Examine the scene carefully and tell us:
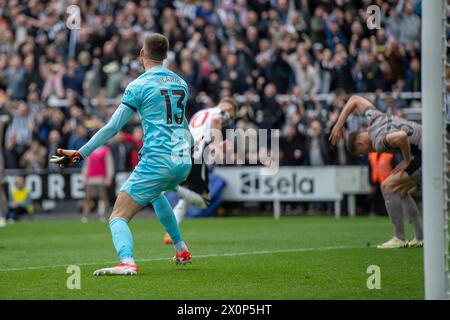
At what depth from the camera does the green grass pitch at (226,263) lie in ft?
28.7

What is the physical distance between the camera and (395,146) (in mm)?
12875

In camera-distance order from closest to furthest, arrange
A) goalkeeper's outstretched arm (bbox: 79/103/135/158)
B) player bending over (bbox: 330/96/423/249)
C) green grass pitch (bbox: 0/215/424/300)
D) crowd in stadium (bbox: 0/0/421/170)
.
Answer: green grass pitch (bbox: 0/215/424/300) < goalkeeper's outstretched arm (bbox: 79/103/135/158) < player bending over (bbox: 330/96/423/249) < crowd in stadium (bbox: 0/0/421/170)

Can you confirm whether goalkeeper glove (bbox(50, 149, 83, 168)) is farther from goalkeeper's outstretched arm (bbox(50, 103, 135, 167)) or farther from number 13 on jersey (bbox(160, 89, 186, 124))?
number 13 on jersey (bbox(160, 89, 186, 124))

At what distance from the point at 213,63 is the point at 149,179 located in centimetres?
1610

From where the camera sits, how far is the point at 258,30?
26172 mm

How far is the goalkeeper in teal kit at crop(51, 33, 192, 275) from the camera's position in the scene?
9.95 m

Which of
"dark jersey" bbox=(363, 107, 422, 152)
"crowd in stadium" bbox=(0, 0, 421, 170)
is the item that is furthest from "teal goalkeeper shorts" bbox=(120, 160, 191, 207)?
"crowd in stadium" bbox=(0, 0, 421, 170)

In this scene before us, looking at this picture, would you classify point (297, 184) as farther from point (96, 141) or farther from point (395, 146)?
point (96, 141)

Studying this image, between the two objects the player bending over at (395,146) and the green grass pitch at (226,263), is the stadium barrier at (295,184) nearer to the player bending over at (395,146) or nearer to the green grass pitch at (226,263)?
the green grass pitch at (226,263)

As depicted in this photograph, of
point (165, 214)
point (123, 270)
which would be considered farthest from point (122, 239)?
point (165, 214)

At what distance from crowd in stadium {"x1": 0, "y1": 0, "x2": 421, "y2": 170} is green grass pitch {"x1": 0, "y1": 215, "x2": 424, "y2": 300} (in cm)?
505

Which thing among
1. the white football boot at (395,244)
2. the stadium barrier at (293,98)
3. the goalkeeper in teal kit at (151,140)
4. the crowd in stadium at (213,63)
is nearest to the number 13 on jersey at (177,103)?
the goalkeeper in teal kit at (151,140)

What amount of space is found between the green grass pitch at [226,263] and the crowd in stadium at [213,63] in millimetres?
5048
